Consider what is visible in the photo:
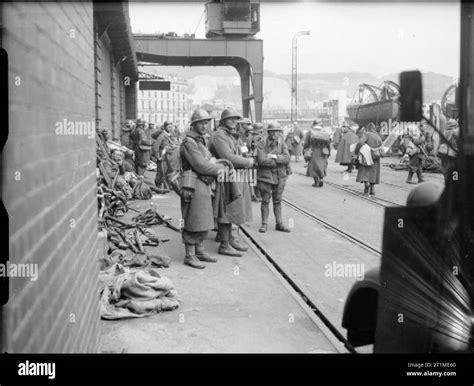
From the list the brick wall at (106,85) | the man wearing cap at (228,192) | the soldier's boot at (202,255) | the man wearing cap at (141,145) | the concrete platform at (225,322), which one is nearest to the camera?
the concrete platform at (225,322)


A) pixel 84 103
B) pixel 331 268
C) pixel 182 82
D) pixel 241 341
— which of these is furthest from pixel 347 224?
pixel 182 82

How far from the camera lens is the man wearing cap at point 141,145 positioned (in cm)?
1663

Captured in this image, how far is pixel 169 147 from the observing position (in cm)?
1541

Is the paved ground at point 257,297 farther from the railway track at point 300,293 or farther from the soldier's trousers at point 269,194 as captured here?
the soldier's trousers at point 269,194

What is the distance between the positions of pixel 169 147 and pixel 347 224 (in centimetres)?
662

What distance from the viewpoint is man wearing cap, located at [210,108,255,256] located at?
8.02 metres

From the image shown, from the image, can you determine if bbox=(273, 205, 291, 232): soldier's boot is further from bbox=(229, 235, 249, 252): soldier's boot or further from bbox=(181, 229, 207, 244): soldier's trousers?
bbox=(181, 229, 207, 244): soldier's trousers

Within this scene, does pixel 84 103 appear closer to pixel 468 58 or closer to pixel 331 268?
pixel 468 58

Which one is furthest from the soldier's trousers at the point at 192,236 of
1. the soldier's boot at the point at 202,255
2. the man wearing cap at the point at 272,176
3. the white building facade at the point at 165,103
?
the white building facade at the point at 165,103

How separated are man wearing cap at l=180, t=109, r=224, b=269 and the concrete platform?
0.47 metres

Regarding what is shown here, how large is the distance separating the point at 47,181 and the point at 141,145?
566 inches

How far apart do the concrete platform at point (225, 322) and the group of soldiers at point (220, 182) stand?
0.63m

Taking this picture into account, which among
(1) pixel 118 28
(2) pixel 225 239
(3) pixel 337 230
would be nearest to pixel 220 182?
(2) pixel 225 239

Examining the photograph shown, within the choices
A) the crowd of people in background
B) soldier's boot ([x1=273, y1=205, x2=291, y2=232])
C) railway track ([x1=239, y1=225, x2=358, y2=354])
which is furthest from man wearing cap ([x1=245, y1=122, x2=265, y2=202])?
railway track ([x1=239, y1=225, x2=358, y2=354])
